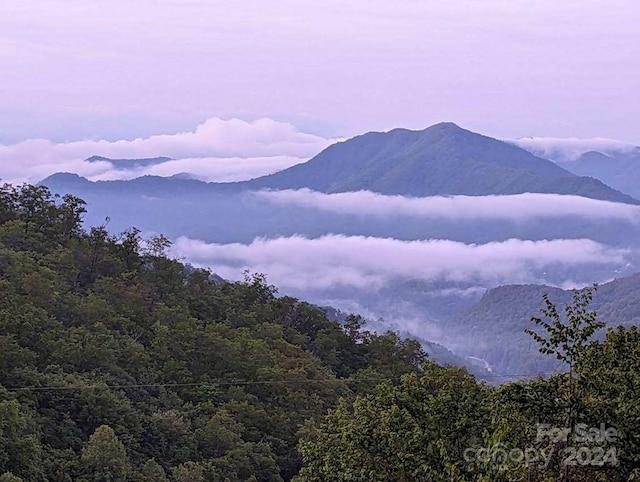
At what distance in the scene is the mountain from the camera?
10756cm

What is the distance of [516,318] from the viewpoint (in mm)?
134000

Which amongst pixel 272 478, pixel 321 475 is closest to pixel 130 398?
pixel 272 478

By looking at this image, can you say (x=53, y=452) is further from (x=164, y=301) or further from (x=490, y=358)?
(x=490, y=358)

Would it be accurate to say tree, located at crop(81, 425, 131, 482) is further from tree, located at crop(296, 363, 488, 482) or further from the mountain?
the mountain

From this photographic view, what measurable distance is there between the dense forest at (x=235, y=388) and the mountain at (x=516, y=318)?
6540 centimetres

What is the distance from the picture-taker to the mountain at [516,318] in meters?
108

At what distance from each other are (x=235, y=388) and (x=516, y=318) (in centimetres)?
10980

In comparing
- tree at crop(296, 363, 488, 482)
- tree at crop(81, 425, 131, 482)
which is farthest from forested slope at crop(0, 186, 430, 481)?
tree at crop(296, 363, 488, 482)

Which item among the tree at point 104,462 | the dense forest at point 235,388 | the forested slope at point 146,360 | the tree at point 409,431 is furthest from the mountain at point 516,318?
the tree at point 409,431

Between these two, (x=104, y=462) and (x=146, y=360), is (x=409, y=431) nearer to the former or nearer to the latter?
(x=104, y=462)

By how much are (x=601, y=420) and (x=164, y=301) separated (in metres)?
29.5

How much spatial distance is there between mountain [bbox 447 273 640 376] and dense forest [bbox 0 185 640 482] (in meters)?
65.4

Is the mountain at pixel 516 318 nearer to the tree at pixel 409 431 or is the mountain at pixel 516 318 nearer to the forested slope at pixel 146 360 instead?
the forested slope at pixel 146 360

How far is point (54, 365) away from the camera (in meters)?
24.2
